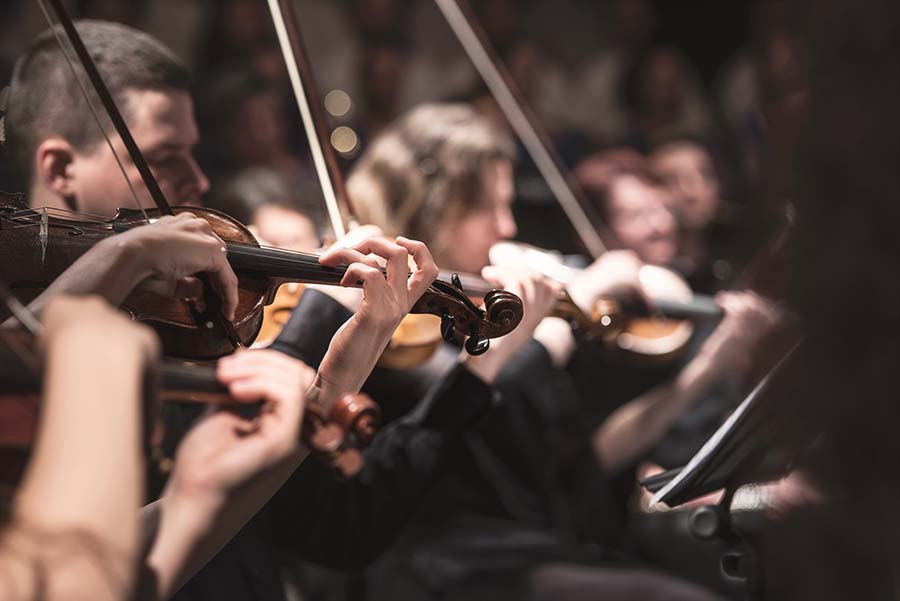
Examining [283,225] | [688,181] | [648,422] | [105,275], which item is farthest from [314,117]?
[688,181]

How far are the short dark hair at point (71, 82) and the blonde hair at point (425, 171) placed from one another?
571 millimetres

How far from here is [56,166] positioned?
112 centimetres

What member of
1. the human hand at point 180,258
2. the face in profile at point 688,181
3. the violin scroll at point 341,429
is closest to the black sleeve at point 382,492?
the human hand at point 180,258

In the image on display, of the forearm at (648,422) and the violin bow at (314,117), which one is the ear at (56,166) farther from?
the forearm at (648,422)

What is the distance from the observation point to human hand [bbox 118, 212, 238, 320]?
0.83 metres

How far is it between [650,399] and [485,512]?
0.54 metres

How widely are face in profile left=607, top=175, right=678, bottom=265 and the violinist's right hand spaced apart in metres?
1.24

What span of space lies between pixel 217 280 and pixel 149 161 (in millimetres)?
248

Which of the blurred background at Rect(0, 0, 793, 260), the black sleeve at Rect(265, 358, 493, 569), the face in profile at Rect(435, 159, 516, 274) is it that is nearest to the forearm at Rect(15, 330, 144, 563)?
the black sleeve at Rect(265, 358, 493, 569)

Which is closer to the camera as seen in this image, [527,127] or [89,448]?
[89,448]

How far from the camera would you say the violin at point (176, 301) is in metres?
0.90

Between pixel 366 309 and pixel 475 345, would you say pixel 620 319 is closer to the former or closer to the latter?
pixel 475 345

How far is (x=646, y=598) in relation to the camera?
1731mm

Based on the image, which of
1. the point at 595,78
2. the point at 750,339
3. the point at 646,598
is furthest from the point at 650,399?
the point at 595,78
